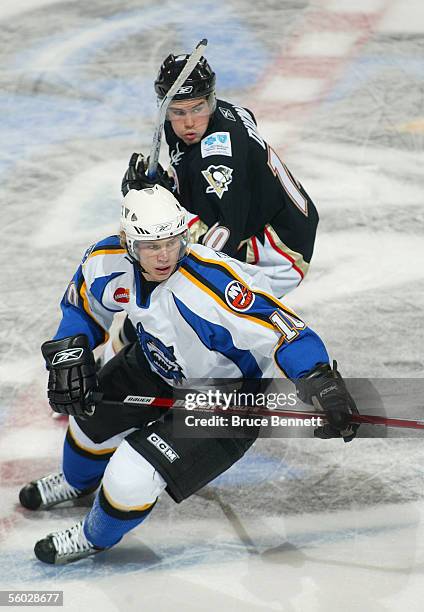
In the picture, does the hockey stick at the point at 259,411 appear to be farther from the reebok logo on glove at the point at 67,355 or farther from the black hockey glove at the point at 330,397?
the reebok logo on glove at the point at 67,355

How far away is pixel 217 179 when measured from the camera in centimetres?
380

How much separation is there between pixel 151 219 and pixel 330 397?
0.79 metres

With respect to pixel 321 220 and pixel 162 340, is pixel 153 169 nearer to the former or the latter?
pixel 162 340

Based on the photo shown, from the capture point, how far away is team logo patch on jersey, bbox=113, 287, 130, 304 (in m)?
3.61

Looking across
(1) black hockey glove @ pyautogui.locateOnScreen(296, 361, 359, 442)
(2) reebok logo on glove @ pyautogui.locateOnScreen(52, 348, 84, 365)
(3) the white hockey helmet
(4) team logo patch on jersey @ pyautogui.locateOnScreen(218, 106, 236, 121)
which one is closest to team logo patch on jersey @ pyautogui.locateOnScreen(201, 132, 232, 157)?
(4) team logo patch on jersey @ pyautogui.locateOnScreen(218, 106, 236, 121)

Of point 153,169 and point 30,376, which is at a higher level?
point 153,169

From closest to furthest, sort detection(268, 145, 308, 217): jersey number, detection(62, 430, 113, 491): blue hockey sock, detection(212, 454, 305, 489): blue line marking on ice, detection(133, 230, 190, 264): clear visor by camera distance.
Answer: detection(133, 230, 190, 264): clear visor
detection(62, 430, 113, 491): blue hockey sock
detection(268, 145, 308, 217): jersey number
detection(212, 454, 305, 489): blue line marking on ice

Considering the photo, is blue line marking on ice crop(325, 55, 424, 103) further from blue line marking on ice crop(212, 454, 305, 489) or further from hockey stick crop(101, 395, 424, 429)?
hockey stick crop(101, 395, 424, 429)

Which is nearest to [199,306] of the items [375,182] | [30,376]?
[30,376]

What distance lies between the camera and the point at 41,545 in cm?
383

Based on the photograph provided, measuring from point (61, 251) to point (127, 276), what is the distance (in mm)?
2204

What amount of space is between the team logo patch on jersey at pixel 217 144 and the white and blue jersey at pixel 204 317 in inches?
20.4

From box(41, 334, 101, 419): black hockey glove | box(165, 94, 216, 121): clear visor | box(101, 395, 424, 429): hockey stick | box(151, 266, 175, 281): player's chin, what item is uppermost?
box(165, 94, 216, 121): clear visor

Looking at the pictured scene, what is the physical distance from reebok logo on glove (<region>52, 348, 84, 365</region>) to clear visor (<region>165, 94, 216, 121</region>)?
3.21ft
